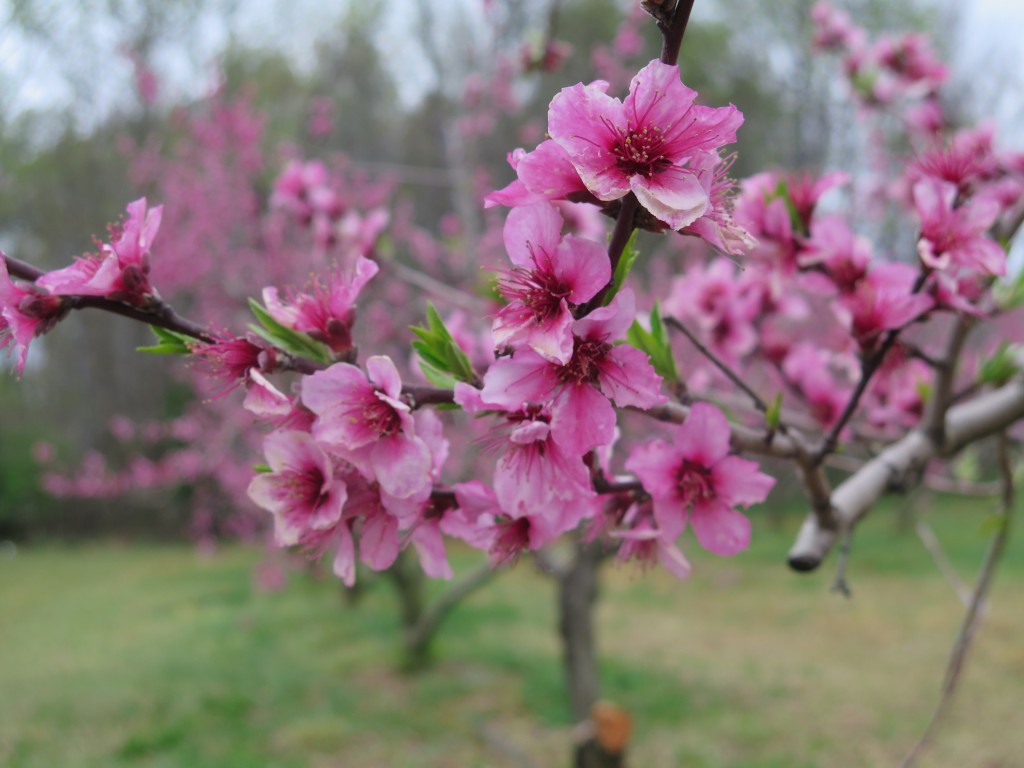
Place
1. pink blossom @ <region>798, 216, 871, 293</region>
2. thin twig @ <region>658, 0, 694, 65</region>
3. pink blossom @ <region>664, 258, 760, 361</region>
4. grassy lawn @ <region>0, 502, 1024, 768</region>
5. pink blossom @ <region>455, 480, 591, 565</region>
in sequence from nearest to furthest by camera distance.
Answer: thin twig @ <region>658, 0, 694, 65</region> < pink blossom @ <region>455, 480, 591, 565</region> < pink blossom @ <region>798, 216, 871, 293</region> < pink blossom @ <region>664, 258, 760, 361</region> < grassy lawn @ <region>0, 502, 1024, 768</region>

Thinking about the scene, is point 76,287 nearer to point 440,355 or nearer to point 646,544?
point 440,355

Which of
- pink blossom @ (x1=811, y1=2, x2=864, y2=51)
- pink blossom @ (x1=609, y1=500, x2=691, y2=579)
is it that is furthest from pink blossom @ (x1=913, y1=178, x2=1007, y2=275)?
pink blossom @ (x1=811, y1=2, x2=864, y2=51)

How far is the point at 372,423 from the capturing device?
83 cm

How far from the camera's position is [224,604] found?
909 cm

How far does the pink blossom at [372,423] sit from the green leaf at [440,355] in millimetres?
72

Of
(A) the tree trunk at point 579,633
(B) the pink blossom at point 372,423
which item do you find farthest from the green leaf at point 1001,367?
(A) the tree trunk at point 579,633

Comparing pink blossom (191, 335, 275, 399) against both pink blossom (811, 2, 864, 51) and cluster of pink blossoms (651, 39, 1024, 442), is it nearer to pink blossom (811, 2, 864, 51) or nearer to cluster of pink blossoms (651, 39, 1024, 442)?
cluster of pink blossoms (651, 39, 1024, 442)

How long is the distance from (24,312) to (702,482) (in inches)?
32.5

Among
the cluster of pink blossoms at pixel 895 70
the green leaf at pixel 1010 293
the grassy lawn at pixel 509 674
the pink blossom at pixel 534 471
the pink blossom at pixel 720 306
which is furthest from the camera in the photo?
the grassy lawn at pixel 509 674

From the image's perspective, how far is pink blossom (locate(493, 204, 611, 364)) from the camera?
0.72 metres

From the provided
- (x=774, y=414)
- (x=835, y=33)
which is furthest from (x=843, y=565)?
(x=835, y=33)

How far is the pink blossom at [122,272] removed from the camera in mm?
856

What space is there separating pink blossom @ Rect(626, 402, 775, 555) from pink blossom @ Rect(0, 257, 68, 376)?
693 millimetres

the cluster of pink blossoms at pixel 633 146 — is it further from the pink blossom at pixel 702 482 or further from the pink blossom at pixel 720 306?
the pink blossom at pixel 720 306
